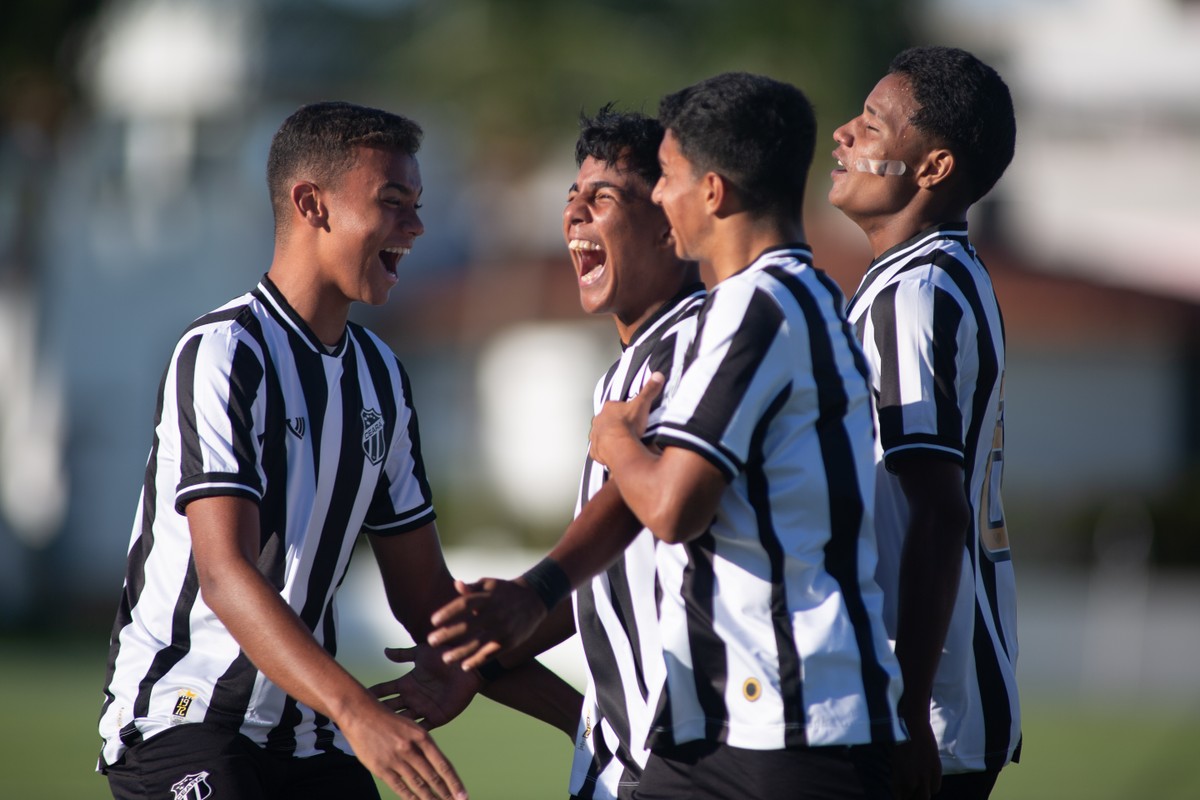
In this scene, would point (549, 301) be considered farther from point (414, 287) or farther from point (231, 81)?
point (231, 81)

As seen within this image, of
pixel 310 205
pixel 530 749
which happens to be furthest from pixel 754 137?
pixel 530 749

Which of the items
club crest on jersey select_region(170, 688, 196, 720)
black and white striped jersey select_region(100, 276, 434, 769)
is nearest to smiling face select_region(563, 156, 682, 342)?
black and white striped jersey select_region(100, 276, 434, 769)

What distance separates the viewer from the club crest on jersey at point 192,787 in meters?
4.16

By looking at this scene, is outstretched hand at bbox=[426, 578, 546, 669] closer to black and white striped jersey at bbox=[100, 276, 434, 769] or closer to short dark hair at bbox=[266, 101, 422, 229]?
black and white striped jersey at bbox=[100, 276, 434, 769]

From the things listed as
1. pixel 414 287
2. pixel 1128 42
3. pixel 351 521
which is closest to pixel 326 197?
pixel 351 521

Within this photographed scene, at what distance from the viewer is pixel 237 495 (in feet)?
13.4

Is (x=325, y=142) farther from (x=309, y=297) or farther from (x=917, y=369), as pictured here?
(x=917, y=369)

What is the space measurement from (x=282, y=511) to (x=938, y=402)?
1.86 metres

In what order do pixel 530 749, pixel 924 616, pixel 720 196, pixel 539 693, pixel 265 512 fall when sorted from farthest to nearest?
pixel 530 749 → pixel 539 693 → pixel 265 512 → pixel 924 616 → pixel 720 196

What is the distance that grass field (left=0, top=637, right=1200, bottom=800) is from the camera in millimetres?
11836

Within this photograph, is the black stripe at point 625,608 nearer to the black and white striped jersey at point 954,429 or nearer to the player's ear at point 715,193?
the black and white striped jersey at point 954,429

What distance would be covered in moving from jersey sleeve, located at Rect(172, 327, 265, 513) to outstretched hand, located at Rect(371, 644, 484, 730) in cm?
79

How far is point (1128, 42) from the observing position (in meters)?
40.6

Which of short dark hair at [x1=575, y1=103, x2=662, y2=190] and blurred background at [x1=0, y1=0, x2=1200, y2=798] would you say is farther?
blurred background at [x1=0, y1=0, x2=1200, y2=798]
